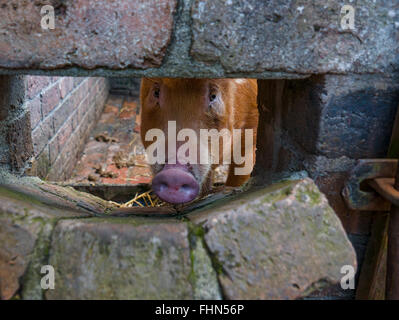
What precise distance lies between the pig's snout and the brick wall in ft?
2.80

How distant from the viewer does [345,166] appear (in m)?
1.63

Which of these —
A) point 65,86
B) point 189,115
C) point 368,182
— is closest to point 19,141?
point 189,115

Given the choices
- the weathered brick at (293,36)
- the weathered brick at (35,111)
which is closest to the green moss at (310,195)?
the weathered brick at (293,36)

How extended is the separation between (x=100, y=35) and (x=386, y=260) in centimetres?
150

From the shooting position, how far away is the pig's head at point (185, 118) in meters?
2.06

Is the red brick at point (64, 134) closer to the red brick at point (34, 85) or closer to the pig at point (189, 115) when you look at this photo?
the red brick at point (34, 85)

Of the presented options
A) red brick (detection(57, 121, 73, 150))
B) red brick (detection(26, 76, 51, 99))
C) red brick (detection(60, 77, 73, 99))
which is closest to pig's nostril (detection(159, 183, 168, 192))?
red brick (detection(26, 76, 51, 99))

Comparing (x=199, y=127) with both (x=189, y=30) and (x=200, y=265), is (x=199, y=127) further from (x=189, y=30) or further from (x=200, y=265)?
(x=200, y=265)

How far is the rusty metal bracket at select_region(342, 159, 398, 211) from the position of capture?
61.7 inches

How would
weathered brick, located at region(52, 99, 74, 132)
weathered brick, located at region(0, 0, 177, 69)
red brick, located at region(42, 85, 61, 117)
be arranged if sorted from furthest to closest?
weathered brick, located at region(52, 99, 74, 132)
red brick, located at region(42, 85, 61, 117)
weathered brick, located at region(0, 0, 177, 69)

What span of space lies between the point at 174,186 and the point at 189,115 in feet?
2.37

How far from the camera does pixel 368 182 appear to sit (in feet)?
5.28

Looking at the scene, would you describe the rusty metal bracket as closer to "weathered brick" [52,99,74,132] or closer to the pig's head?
the pig's head

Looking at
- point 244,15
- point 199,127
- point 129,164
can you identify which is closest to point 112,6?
point 244,15
